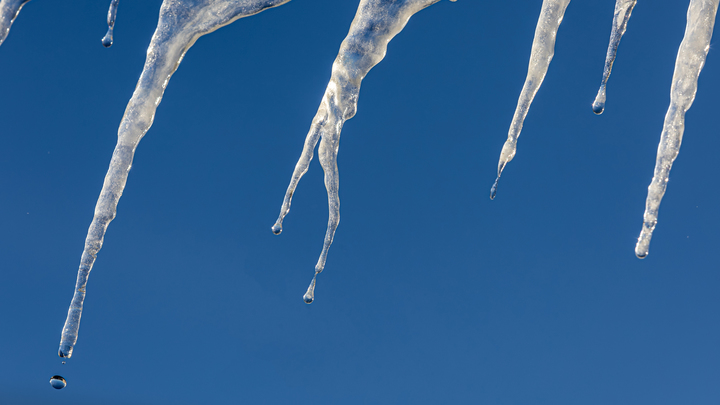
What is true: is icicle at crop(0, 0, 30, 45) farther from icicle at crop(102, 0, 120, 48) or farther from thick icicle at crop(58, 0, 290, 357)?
thick icicle at crop(58, 0, 290, 357)

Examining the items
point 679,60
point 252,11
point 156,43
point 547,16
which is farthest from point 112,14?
point 679,60

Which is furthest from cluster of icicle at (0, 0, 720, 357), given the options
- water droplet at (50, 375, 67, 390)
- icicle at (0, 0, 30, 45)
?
water droplet at (50, 375, 67, 390)

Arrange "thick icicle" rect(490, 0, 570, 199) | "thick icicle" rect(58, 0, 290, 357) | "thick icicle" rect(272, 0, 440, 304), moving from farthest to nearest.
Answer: "thick icicle" rect(490, 0, 570, 199) < "thick icicle" rect(272, 0, 440, 304) < "thick icicle" rect(58, 0, 290, 357)

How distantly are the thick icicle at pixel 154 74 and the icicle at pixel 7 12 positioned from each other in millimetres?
398

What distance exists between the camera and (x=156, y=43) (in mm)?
1947

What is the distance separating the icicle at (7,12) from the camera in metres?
1.76

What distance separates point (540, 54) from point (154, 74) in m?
1.45

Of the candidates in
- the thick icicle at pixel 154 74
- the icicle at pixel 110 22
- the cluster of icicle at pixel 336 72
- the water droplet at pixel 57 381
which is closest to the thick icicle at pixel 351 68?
the cluster of icicle at pixel 336 72

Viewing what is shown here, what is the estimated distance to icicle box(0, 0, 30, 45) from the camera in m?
1.76

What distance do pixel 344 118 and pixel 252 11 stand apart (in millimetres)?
508

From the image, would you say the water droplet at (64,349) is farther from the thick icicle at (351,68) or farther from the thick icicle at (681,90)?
the thick icicle at (681,90)

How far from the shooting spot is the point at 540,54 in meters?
2.25

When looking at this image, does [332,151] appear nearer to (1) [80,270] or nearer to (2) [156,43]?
(2) [156,43]

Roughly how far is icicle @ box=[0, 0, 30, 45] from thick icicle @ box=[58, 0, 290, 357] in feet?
1.31
